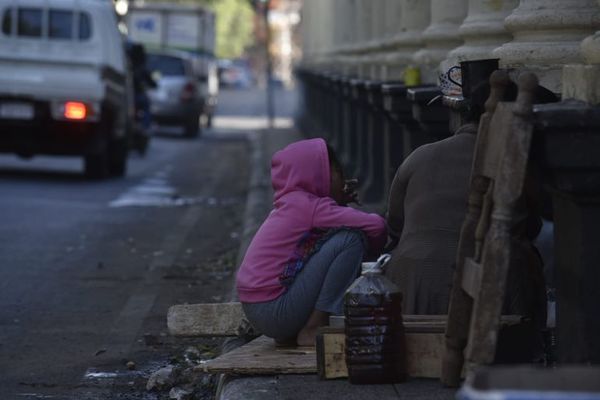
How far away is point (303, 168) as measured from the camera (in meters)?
6.73

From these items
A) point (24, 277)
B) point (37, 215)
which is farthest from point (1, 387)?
point (37, 215)

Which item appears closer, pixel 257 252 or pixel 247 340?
pixel 257 252

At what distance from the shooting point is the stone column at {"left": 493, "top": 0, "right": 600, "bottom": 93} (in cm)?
702

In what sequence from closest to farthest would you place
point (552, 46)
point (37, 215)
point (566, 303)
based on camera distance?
point (566, 303) → point (552, 46) → point (37, 215)

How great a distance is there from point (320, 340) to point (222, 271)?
582cm

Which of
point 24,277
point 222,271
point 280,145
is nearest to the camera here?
point 24,277

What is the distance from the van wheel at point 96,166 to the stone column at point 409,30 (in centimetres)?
736

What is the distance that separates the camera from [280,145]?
28281mm

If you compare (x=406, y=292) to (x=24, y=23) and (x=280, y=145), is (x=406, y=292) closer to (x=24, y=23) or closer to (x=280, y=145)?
(x=24, y=23)

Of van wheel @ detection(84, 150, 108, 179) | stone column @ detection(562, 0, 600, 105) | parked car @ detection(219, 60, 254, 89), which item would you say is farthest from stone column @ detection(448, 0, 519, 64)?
parked car @ detection(219, 60, 254, 89)

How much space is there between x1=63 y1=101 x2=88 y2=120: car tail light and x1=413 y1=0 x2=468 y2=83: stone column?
8.73 m

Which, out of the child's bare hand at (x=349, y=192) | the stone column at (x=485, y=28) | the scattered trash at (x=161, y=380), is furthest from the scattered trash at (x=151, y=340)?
the stone column at (x=485, y=28)

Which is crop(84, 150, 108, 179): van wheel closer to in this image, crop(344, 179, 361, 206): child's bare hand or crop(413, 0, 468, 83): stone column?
crop(413, 0, 468, 83): stone column

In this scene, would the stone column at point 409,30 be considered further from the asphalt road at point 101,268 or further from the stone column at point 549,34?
the stone column at point 549,34
